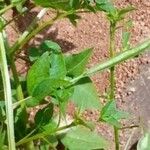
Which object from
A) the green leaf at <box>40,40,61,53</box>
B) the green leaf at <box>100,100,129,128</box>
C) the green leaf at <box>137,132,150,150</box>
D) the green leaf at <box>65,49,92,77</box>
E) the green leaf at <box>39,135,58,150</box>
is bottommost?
the green leaf at <box>137,132,150,150</box>

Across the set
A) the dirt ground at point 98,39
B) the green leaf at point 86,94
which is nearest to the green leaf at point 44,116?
the green leaf at point 86,94

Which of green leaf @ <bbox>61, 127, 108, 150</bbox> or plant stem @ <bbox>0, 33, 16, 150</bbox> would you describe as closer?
plant stem @ <bbox>0, 33, 16, 150</bbox>

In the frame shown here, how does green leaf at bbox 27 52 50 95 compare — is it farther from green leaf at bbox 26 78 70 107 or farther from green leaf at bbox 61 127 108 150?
green leaf at bbox 61 127 108 150

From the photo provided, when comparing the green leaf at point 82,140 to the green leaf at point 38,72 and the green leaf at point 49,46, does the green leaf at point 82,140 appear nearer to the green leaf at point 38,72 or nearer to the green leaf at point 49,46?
the green leaf at point 49,46

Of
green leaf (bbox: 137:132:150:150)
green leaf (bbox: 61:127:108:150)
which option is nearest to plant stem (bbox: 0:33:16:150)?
green leaf (bbox: 61:127:108:150)

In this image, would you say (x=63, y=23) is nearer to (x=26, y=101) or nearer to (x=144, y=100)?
(x=144, y=100)

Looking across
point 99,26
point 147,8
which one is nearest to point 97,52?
point 99,26
